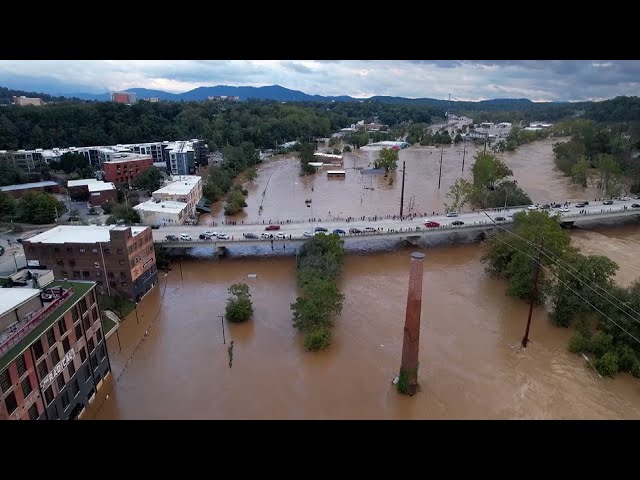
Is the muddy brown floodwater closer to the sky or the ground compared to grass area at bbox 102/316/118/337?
closer to the ground

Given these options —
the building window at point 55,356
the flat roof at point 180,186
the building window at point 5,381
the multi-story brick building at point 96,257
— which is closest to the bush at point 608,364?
the building window at point 55,356

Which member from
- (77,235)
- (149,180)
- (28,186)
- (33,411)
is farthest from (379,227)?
(28,186)

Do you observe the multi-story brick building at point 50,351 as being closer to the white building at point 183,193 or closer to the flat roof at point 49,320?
the flat roof at point 49,320

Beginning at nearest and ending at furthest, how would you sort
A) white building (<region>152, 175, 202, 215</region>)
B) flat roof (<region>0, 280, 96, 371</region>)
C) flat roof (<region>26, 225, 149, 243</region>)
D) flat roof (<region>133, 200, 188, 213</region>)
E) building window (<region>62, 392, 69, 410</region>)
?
1. flat roof (<region>0, 280, 96, 371</region>)
2. building window (<region>62, 392, 69, 410</region>)
3. flat roof (<region>26, 225, 149, 243</region>)
4. flat roof (<region>133, 200, 188, 213</region>)
5. white building (<region>152, 175, 202, 215</region>)

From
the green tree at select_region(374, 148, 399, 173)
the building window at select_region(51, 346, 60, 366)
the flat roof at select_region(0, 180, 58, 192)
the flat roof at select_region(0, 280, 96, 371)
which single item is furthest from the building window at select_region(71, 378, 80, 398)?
the green tree at select_region(374, 148, 399, 173)

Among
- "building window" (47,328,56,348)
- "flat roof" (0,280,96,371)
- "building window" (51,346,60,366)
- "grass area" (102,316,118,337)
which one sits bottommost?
"grass area" (102,316,118,337)

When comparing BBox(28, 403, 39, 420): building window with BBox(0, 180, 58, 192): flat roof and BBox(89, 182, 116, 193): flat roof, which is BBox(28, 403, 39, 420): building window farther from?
BBox(0, 180, 58, 192): flat roof

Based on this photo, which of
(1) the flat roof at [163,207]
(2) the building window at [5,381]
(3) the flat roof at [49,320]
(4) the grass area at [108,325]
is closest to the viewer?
(2) the building window at [5,381]
